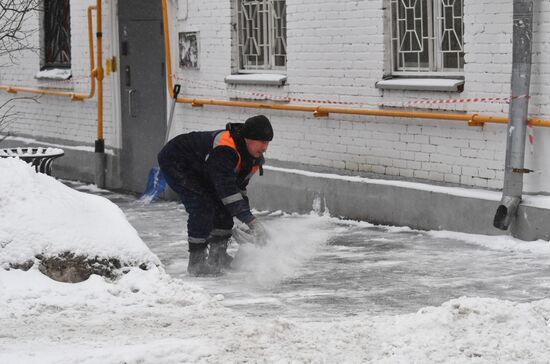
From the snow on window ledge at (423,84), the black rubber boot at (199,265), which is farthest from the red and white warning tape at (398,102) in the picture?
the black rubber boot at (199,265)

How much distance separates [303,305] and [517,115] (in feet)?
9.61

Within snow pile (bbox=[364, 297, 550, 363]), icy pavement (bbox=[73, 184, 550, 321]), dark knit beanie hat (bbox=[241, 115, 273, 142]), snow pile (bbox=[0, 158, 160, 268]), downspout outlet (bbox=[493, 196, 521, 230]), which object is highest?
dark knit beanie hat (bbox=[241, 115, 273, 142])

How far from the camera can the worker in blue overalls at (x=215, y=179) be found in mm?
8727

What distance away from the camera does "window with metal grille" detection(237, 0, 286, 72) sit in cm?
1323

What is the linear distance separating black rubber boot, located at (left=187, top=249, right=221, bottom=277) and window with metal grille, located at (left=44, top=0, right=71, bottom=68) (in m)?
9.12

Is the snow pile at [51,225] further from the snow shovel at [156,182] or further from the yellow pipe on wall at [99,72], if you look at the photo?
the yellow pipe on wall at [99,72]

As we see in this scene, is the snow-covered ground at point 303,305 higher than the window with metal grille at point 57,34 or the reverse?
the reverse

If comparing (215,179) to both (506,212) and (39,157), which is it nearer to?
(506,212)

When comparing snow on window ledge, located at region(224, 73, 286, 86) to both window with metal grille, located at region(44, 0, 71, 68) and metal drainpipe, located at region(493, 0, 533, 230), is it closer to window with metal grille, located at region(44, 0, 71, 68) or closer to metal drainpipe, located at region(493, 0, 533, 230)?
metal drainpipe, located at region(493, 0, 533, 230)

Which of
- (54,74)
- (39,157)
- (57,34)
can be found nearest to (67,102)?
(54,74)

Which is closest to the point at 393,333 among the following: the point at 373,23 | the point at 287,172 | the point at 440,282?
the point at 440,282

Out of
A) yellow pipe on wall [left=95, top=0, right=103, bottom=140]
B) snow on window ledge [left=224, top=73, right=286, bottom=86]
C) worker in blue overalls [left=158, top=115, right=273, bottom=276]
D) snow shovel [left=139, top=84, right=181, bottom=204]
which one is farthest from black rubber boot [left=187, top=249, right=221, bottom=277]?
yellow pipe on wall [left=95, top=0, right=103, bottom=140]

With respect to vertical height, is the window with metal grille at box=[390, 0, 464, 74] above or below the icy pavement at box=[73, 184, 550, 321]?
above

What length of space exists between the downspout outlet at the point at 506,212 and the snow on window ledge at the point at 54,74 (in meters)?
9.08
